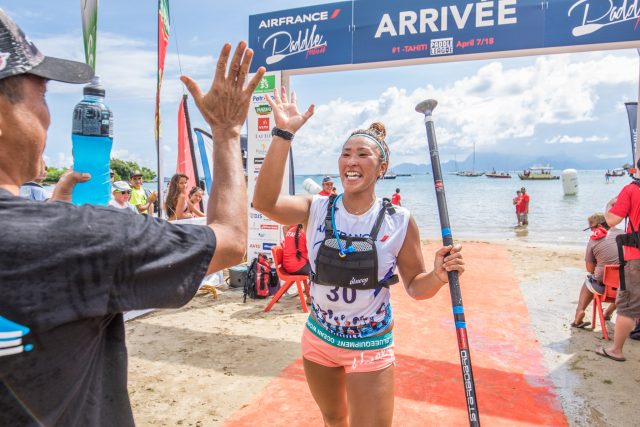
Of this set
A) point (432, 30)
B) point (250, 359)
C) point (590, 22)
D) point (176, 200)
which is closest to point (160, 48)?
point (176, 200)

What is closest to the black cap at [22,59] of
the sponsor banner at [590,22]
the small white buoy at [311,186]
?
the sponsor banner at [590,22]

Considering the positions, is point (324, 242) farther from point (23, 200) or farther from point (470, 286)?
point (470, 286)

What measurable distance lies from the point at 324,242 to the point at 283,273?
3853 millimetres

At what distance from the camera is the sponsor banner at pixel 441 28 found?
6020mm

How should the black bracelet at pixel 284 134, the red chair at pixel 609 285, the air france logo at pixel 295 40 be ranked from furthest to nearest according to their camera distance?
the air france logo at pixel 295 40, the red chair at pixel 609 285, the black bracelet at pixel 284 134

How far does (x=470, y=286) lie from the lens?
7996 millimetres

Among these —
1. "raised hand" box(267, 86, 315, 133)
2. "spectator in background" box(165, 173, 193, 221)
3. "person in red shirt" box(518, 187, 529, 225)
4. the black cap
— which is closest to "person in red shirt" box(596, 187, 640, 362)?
"raised hand" box(267, 86, 315, 133)

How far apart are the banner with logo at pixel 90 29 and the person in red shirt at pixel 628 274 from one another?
5556 mm

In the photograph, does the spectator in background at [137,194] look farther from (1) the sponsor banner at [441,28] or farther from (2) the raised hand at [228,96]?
(2) the raised hand at [228,96]

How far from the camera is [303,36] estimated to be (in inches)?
286

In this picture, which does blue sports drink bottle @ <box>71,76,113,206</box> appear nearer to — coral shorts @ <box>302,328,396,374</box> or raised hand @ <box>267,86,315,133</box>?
raised hand @ <box>267,86,315,133</box>

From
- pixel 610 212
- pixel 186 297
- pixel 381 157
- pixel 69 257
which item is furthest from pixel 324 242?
pixel 610 212

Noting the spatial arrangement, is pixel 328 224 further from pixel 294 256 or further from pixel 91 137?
pixel 294 256

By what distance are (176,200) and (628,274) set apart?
6602 mm
